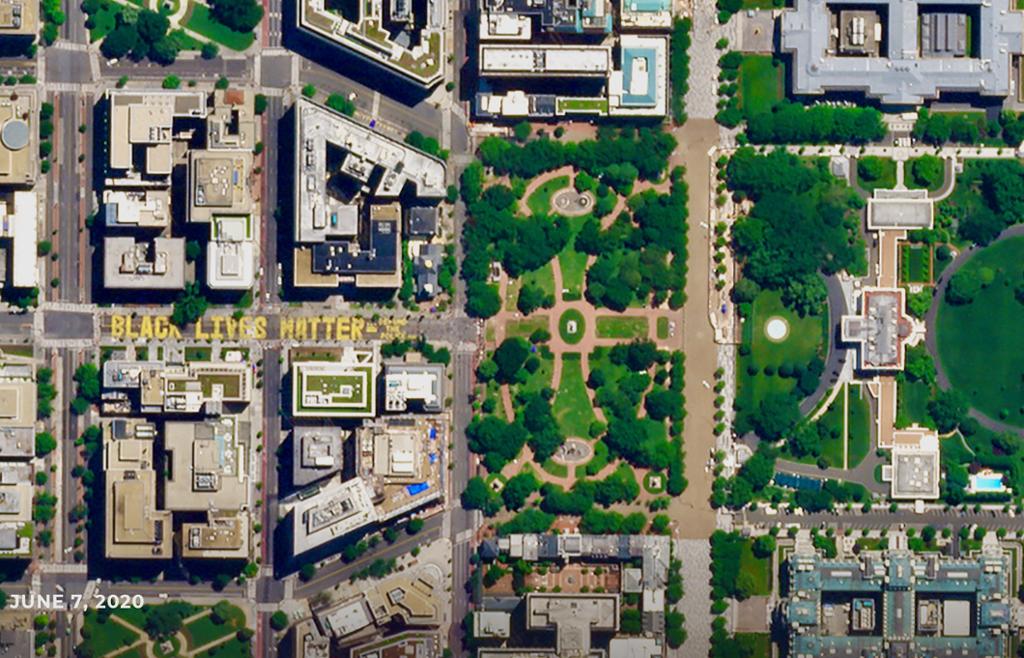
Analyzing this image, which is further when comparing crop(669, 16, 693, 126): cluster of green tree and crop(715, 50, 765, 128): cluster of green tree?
crop(715, 50, 765, 128): cluster of green tree

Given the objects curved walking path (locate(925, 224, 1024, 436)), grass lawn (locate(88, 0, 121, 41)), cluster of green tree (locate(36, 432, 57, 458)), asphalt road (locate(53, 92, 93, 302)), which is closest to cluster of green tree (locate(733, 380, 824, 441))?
curved walking path (locate(925, 224, 1024, 436))

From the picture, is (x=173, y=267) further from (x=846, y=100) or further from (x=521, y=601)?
(x=846, y=100)

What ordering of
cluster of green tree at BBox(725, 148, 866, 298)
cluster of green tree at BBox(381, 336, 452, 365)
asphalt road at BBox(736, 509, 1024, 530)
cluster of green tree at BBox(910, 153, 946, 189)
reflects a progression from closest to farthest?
1. cluster of green tree at BBox(381, 336, 452, 365)
2. cluster of green tree at BBox(725, 148, 866, 298)
3. cluster of green tree at BBox(910, 153, 946, 189)
4. asphalt road at BBox(736, 509, 1024, 530)

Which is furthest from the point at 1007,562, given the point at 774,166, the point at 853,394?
the point at 774,166

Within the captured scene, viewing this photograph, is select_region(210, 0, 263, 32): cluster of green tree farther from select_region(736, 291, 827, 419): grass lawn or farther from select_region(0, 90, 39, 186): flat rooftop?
select_region(736, 291, 827, 419): grass lawn

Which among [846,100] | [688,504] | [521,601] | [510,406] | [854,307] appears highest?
[846,100]

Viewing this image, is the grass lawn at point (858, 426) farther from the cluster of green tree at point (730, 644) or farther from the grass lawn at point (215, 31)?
the grass lawn at point (215, 31)

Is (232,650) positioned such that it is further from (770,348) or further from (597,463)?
(770,348)
